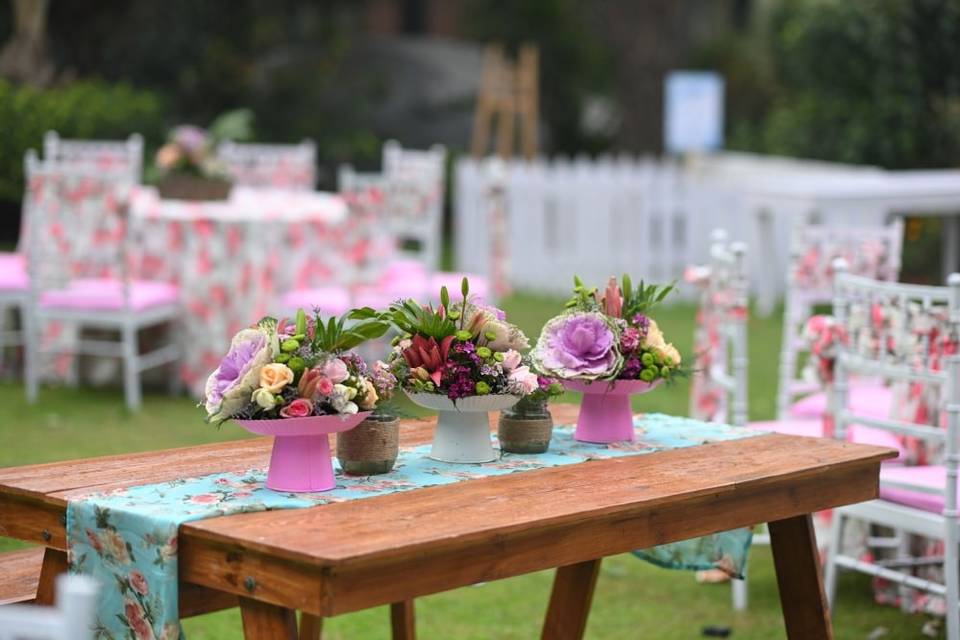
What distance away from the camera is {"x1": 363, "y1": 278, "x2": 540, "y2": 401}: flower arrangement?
3342 millimetres

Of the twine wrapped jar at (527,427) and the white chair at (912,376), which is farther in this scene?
the white chair at (912,376)

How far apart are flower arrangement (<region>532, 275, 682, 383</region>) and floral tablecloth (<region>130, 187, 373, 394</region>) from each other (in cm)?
494

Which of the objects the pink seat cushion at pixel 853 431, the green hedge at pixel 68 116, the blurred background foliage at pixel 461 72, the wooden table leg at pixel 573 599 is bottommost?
the wooden table leg at pixel 573 599

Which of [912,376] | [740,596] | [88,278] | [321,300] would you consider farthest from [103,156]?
[912,376]

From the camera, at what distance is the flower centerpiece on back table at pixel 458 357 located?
132 inches

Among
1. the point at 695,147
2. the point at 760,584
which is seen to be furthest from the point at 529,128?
the point at 760,584


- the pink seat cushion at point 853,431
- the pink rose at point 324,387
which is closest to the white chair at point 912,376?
the pink seat cushion at point 853,431

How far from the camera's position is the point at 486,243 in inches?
542

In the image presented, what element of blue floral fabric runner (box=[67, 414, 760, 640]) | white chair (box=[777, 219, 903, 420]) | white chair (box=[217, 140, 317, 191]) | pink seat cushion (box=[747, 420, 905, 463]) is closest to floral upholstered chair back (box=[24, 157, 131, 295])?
white chair (box=[217, 140, 317, 191])

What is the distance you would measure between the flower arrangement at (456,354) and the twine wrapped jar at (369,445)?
0.34 feet

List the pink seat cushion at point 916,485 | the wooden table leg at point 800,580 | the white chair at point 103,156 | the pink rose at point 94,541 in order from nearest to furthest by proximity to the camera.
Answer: the pink rose at point 94,541 < the wooden table leg at point 800,580 < the pink seat cushion at point 916,485 < the white chair at point 103,156

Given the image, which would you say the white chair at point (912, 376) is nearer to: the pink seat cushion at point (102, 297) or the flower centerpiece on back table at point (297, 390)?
the flower centerpiece on back table at point (297, 390)

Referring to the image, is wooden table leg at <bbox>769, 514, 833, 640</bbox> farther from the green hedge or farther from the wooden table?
the green hedge

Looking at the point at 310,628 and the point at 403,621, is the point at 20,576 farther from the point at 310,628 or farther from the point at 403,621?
the point at 403,621
